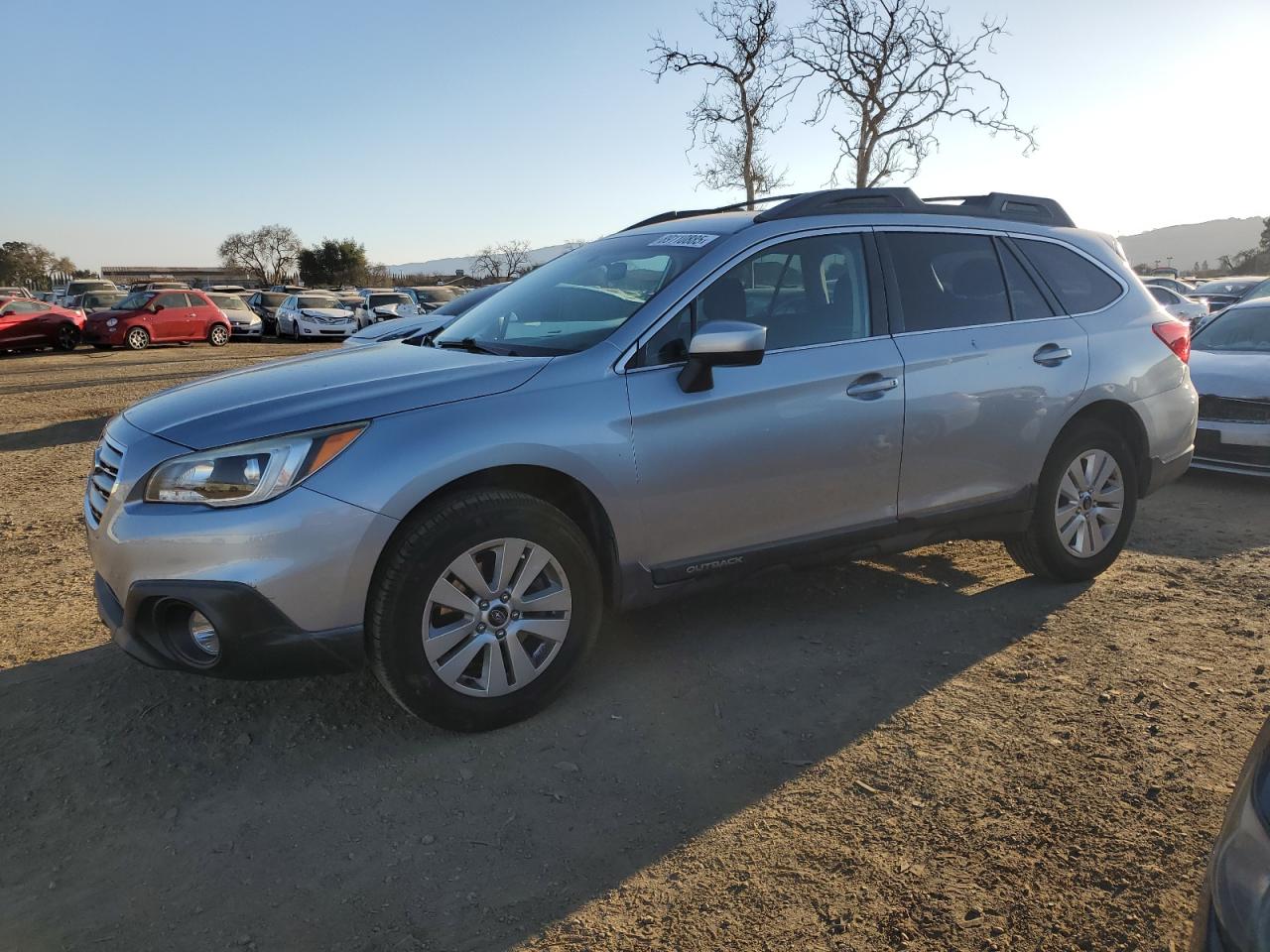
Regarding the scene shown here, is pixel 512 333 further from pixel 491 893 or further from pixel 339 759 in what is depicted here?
pixel 491 893

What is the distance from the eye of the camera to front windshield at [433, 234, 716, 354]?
11.8 feet

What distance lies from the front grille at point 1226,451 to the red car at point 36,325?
2472 cm

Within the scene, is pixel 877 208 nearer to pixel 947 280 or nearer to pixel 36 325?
pixel 947 280

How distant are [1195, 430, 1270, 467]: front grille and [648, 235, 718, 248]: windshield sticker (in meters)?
4.92

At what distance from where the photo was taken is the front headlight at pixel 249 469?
2859mm

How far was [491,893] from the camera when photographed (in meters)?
2.46

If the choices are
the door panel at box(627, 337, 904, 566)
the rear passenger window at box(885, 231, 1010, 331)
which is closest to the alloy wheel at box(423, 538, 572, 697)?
the door panel at box(627, 337, 904, 566)

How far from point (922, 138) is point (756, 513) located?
19.5 m

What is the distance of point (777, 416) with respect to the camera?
11.8ft

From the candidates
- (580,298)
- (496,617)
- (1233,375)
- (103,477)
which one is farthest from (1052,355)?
(103,477)

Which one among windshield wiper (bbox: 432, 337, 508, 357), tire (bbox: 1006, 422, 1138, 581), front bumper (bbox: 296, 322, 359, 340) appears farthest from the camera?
front bumper (bbox: 296, 322, 359, 340)

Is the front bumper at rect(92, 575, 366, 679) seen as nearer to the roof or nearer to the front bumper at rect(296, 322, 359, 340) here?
the roof

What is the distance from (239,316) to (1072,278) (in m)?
29.2

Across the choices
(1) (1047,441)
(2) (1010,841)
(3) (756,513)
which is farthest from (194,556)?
(1) (1047,441)
